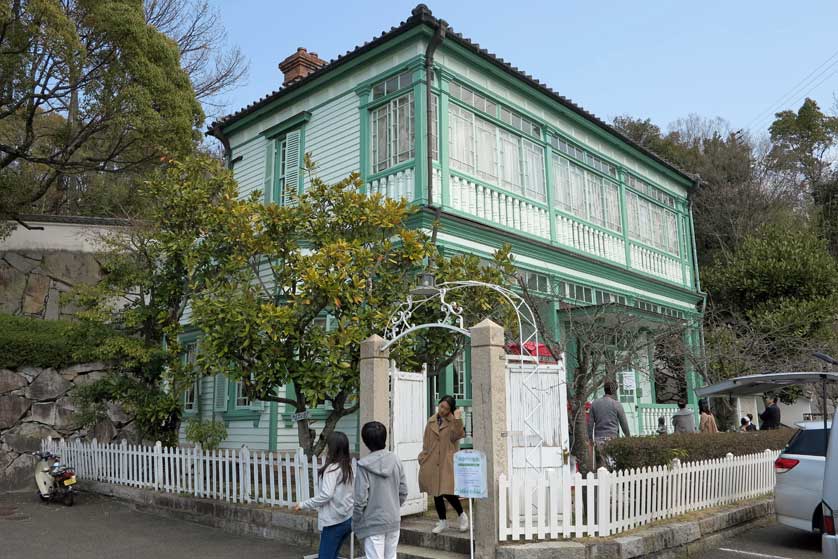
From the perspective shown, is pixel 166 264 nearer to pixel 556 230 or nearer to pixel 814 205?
pixel 556 230

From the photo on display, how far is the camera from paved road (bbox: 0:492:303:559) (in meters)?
8.20

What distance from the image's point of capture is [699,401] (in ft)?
62.7

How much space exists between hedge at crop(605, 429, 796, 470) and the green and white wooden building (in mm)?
2230

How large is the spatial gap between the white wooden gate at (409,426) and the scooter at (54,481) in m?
6.49

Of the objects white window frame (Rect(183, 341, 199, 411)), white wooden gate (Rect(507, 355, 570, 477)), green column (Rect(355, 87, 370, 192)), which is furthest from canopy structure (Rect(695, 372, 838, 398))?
white window frame (Rect(183, 341, 199, 411))

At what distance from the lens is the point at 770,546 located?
8.66 m

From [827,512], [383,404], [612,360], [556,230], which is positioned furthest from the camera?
[556,230]

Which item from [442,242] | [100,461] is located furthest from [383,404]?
[100,461]

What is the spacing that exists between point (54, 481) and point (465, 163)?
9218mm

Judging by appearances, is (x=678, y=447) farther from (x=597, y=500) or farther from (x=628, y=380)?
(x=628, y=380)

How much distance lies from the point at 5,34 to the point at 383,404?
11587 mm

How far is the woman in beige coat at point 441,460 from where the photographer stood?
25.4 ft

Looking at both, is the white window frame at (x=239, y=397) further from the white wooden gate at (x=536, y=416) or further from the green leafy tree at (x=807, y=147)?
the green leafy tree at (x=807, y=147)

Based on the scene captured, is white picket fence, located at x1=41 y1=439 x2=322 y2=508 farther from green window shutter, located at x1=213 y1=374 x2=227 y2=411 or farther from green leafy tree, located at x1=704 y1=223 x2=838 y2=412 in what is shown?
green leafy tree, located at x1=704 y1=223 x2=838 y2=412
